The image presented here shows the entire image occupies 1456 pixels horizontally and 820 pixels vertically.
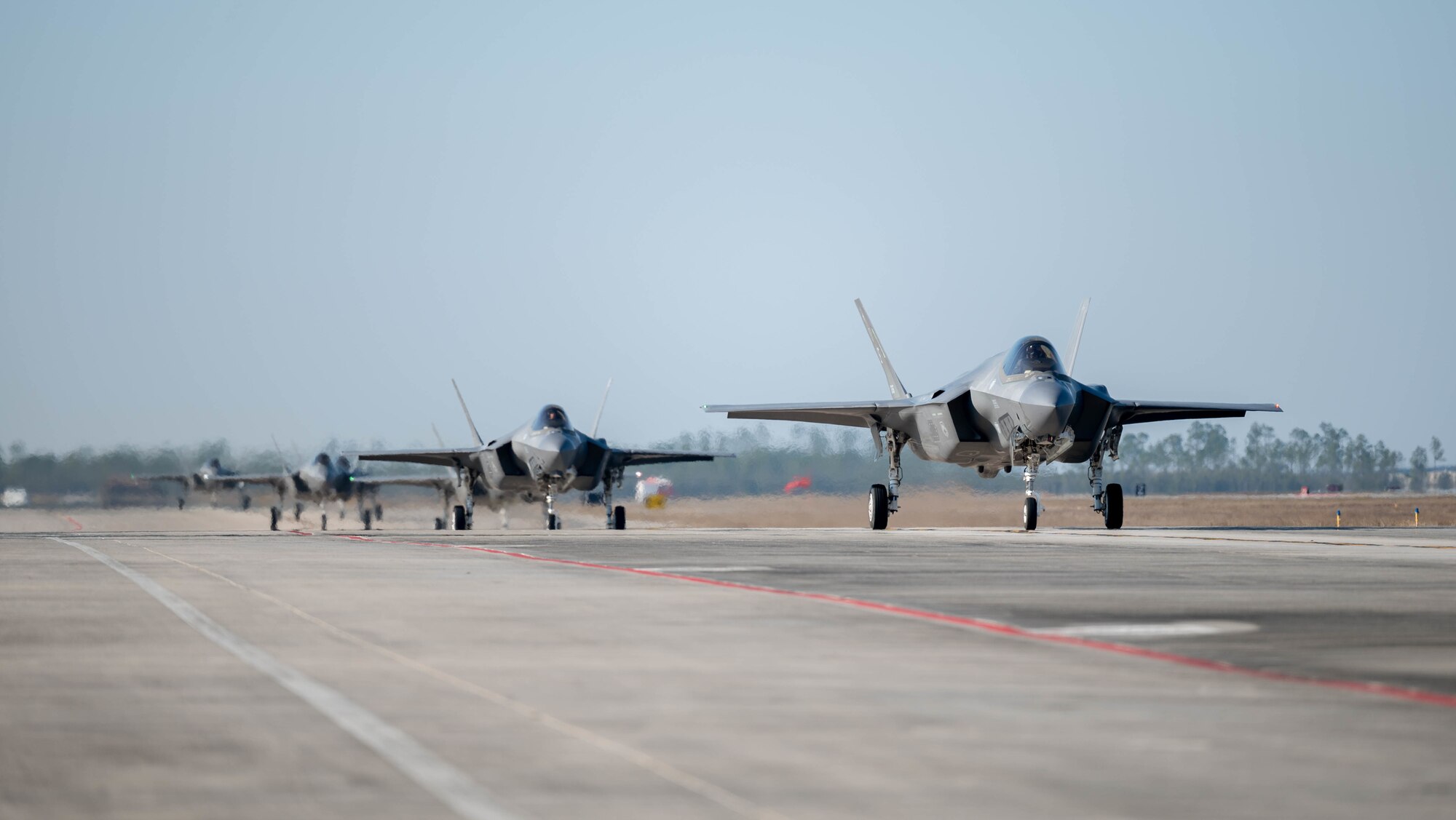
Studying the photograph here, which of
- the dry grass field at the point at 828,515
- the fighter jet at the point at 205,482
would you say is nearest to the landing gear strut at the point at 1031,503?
the dry grass field at the point at 828,515

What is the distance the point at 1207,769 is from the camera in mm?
5816

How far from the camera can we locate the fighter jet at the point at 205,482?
81062 millimetres

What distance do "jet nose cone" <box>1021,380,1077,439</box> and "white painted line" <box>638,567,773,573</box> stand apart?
14.1 meters

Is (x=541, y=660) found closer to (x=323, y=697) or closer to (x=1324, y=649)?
(x=323, y=697)

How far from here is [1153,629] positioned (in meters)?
11.2

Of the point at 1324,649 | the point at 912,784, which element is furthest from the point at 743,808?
the point at 1324,649

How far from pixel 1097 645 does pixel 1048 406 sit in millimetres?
22200

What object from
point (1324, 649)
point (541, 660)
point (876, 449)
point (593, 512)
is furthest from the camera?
point (593, 512)

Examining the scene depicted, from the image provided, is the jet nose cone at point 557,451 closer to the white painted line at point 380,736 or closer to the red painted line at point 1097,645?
the red painted line at point 1097,645

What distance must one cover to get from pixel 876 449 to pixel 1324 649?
29020mm

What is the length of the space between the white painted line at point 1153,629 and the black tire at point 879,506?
2594cm

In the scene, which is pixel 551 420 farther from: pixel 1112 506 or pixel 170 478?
pixel 170 478

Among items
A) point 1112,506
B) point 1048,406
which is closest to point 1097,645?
point 1048,406

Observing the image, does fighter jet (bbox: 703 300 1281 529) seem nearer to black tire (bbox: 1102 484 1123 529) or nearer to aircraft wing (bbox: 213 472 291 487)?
black tire (bbox: 1102 484 1123 529)
